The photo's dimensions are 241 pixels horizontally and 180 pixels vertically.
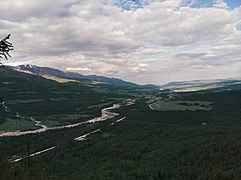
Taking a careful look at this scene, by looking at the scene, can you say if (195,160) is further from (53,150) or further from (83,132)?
(83,132)

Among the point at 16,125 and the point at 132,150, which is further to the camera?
the point at 16,125

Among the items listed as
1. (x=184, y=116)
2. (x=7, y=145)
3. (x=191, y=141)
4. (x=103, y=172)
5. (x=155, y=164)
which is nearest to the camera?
(x=103, y=172)

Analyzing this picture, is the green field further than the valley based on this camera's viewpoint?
Yes

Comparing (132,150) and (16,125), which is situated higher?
(16,125)

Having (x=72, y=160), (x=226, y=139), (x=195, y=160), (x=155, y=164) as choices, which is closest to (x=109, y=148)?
(x=72, y=160)

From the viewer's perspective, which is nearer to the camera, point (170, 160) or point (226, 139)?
point (170, 160)

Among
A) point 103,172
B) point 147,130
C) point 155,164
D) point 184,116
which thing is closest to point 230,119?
point 184,116

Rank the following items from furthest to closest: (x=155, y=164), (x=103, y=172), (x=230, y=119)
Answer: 1. (x=230, y=119)
2. (x=155, y=164)
3. (x=103, y=172)

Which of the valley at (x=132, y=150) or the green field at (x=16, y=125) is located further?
the green field at (x=16, y=125)

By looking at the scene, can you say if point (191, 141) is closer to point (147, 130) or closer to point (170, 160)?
point (170, 160)
